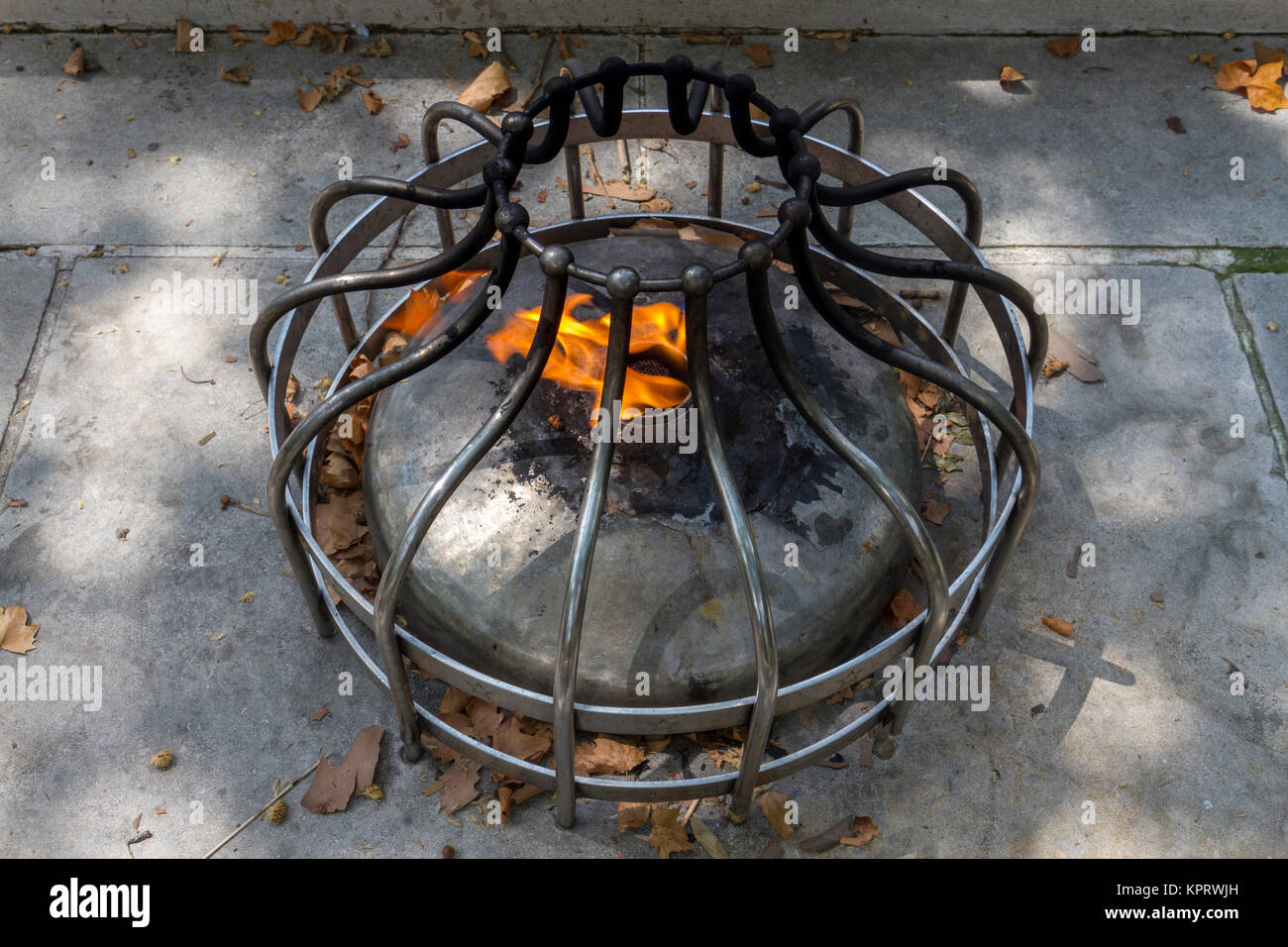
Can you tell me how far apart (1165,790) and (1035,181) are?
2.66 meters

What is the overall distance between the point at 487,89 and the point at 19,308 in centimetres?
216

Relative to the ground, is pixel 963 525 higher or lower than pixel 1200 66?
lower

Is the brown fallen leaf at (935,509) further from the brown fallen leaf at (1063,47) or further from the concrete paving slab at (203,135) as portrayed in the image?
the brown fallen leaf at (1063,47)

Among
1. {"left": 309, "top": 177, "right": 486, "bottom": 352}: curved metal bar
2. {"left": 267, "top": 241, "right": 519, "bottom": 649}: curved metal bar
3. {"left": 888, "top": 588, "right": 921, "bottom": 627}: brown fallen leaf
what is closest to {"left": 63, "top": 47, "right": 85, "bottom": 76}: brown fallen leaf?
{"left": 309, "top": 177, "right": 486, "bottom": 352}: curved metal bar

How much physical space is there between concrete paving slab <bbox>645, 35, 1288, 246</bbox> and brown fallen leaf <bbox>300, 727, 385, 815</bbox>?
2585 mm

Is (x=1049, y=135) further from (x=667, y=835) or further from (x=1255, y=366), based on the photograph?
(x=667, y=835)

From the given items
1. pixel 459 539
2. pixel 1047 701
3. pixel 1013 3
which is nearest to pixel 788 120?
pixel 459 539

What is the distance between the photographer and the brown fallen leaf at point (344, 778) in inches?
131

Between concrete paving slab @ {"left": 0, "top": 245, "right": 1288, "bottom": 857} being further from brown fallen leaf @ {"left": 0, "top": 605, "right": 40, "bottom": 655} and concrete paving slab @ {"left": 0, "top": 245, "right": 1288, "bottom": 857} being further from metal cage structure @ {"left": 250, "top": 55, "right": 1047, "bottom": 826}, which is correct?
metal cage structure @ {"left": 250, "top": 55, "right": 1047, "bottom": 826}

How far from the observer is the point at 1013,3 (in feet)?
17.5

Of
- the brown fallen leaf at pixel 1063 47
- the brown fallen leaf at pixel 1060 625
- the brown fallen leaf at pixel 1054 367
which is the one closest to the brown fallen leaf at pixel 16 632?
the brown fallen leaf at pixel 1060 625

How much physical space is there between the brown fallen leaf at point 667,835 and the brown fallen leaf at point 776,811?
0.24 m

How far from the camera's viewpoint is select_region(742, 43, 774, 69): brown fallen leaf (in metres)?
5.28

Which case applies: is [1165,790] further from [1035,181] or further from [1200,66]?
[1200,66]
